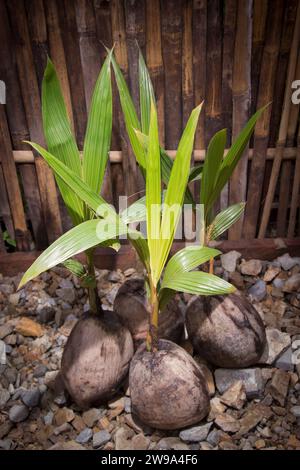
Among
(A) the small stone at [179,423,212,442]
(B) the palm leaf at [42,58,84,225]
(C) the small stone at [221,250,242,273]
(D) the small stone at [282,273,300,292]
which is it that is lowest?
(A) the small stone at [179,423,212,442]

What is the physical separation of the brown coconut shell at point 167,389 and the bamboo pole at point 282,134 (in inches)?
36.8

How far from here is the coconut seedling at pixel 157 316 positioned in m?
1.22

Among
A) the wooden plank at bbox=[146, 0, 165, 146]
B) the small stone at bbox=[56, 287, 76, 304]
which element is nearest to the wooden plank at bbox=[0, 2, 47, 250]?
the small stone at bbox=[56, 287, 76, 304]

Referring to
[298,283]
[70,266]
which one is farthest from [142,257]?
[298,283]

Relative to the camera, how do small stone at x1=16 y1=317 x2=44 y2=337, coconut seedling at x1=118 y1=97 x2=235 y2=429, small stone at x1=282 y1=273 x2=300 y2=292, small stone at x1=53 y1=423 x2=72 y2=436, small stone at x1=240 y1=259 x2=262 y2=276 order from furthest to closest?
small stone at x1=240 y1=259 x2=262 y2=276 < small stone at x1=282 y1=273 x2=300 y2=292 < small stone at x1=16 y1=317 x2=44 y2=337 < small stone at x1=53 y1=423 x2=72 y2=436 < coconut seedling at x1=118 y1=97 x2=235 y2=429

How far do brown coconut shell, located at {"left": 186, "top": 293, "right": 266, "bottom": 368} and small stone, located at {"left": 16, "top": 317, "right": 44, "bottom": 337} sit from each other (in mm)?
636

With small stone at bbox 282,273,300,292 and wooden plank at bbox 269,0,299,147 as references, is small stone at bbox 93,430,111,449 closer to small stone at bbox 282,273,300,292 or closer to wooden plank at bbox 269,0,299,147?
small stone at bbox 282,273,300,292

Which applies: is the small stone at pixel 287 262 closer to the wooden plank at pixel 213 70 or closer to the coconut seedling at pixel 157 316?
the wooden plank at pixel 213 70

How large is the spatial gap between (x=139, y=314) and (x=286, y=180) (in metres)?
0.96

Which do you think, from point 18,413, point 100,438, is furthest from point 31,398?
point 100,438

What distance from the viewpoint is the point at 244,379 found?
1.58m

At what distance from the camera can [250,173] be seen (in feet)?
6.70

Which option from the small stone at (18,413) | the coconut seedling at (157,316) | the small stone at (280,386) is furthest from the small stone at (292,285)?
the small stone at (18,413)

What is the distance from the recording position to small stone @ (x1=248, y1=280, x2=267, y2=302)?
6.36ft
